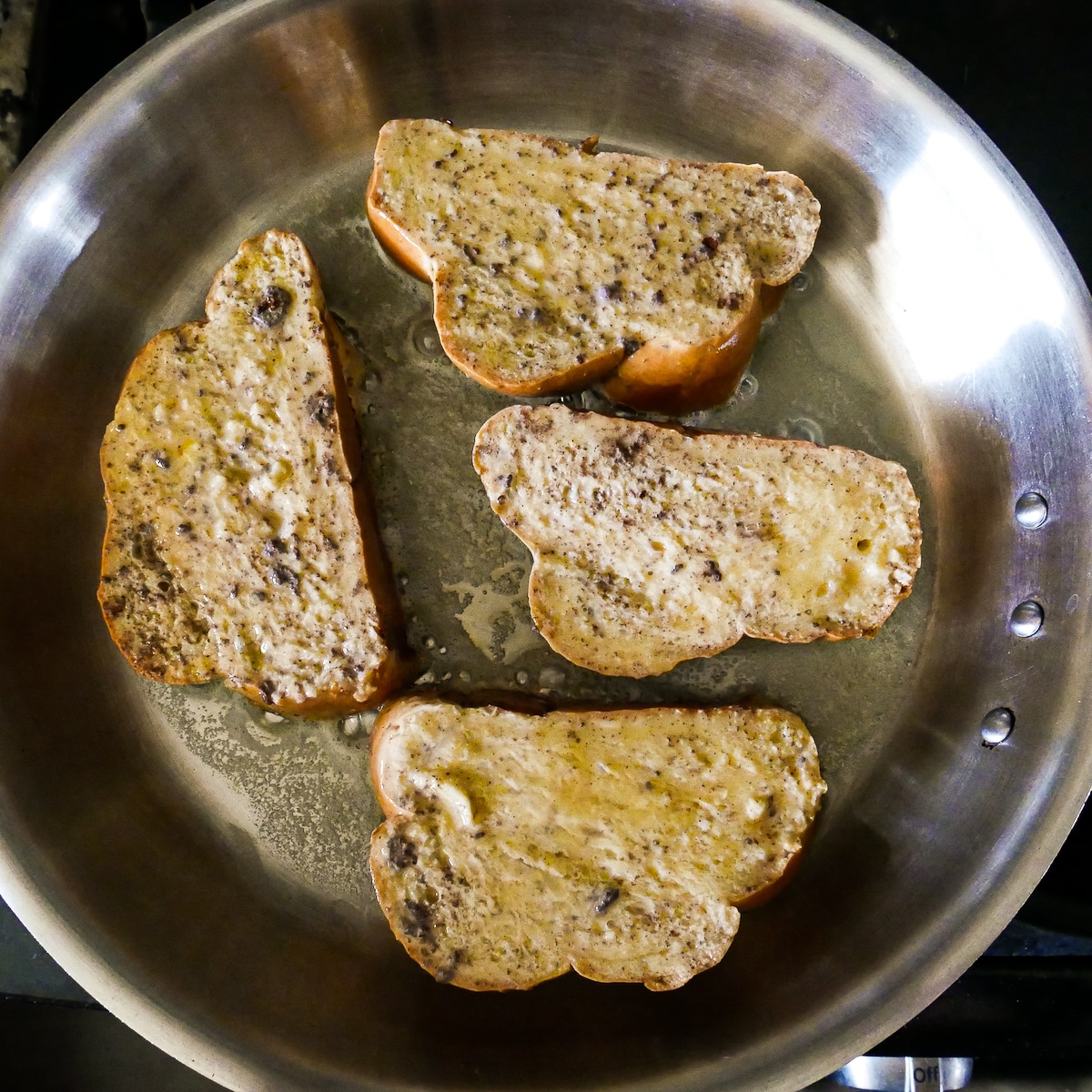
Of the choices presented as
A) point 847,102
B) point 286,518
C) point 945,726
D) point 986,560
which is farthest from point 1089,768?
point 286,518

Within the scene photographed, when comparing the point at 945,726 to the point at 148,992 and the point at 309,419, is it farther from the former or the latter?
the point at 148,992

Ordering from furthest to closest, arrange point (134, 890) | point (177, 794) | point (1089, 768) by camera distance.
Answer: point (177, 794) < point (134, 890) < point (1089, 768)

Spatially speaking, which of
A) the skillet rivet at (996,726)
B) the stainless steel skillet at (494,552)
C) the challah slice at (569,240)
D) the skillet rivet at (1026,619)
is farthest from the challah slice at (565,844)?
the challah slice at (569,240)

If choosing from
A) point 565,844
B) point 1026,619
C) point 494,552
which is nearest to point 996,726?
point 1026,619

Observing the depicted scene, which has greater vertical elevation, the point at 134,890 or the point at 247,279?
the point at 247,279

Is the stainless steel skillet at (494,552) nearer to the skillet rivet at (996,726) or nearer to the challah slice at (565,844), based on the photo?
the skillet rivet at (996,726)

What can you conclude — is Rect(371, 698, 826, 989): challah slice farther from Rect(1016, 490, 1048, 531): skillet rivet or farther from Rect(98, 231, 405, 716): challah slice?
Rect(1016, 490, 1048, 531): skillet rivet
